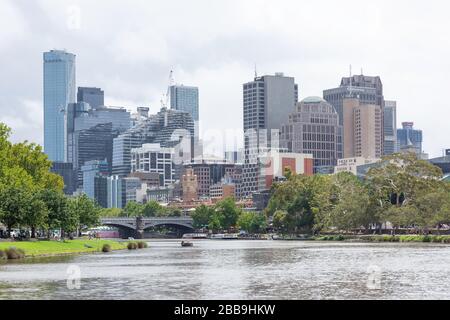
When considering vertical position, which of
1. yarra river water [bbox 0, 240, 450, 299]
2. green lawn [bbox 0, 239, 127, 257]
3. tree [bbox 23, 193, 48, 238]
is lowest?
yarra river water [bbox 0, 240, 450, 299]

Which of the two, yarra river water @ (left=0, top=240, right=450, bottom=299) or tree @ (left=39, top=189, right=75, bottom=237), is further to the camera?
tree @ (left=39, top=189, right=75, bottom=237)

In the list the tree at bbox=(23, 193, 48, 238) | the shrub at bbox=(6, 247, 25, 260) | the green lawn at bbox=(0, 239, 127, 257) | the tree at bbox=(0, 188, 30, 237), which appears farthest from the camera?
the tree at bbox=(23, 193, 48, 238)

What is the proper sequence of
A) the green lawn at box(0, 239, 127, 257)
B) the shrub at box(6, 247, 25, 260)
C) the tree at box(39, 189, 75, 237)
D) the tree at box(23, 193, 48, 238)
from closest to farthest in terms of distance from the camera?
the shrub at box(6, 247, 25, 260) < the green lawn at box(0, 239, 127, 257) < the tree at box(23, 193, 48, 238) < the tree at box(39, 189, 75, 237)

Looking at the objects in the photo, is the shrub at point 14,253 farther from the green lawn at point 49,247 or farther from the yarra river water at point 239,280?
the yarra river water at point 239,280

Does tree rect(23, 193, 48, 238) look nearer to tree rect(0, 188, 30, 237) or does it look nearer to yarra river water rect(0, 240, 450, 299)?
tree rect(0, 188, 30, 237)

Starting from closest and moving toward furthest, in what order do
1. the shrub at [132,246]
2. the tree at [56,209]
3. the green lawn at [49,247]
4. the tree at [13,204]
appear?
the green lawn at [49,247] → the tree at [13,204] → the tree at [56,209] → the shrub at [132,246]

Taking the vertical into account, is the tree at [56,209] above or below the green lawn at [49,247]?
above

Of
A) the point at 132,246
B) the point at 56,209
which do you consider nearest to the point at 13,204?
the point at 56,209

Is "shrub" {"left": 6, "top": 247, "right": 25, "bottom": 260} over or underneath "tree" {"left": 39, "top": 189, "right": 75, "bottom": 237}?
underneath

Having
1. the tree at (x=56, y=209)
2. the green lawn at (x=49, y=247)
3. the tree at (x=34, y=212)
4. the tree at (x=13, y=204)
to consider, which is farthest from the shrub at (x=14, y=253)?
the tree at (x=56, y=209)

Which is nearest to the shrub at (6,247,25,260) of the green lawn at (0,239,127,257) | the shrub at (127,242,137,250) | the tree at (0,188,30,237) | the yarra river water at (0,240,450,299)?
the green lawn at (0,239,127,257)

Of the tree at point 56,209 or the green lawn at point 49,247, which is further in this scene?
the tree at point 56,209
